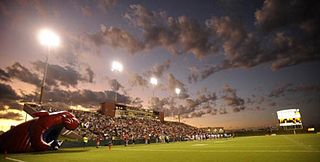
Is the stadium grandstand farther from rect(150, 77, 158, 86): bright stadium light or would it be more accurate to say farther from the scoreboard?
the scoreboard

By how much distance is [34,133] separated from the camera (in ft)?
65.2

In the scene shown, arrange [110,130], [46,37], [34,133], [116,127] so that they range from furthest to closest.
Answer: [116,127], [110,130], [46,37], [34,133]

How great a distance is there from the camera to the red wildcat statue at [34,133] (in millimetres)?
19781

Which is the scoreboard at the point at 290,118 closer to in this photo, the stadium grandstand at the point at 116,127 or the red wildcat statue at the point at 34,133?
the stadium grandstand at the point at 116,127

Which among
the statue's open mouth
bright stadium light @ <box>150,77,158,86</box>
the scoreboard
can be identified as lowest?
the statue's open mouth

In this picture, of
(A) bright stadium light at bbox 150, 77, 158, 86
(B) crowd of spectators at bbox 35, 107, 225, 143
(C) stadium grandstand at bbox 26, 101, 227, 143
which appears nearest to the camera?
(C) stadium grandstand at bbox 26, 101, 227, 143

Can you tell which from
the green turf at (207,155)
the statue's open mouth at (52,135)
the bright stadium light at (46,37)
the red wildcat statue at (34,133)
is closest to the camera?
the green turf at (207,155)

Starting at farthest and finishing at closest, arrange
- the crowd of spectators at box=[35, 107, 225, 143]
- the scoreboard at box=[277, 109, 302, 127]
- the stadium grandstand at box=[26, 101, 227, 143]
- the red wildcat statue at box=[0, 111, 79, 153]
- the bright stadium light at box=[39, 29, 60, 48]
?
the scoreboard at box=[277, 109, 302, 127] < the crowd of spectators at box=[35, 107, 225, 143] < the stadium grandstand at box=[26, 101, 227, 143] < the bright stadium light at box=[39, 29, 60, 48] < the red wildcat statue at box=[0, 111, 79, 153]

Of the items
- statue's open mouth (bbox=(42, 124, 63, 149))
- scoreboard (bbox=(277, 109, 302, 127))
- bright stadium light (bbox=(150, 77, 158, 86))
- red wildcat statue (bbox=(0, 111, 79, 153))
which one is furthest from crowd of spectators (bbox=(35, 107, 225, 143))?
scoreboard (bbox=(277, 109, 302, 127))

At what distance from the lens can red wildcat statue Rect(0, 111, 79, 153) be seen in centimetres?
1978

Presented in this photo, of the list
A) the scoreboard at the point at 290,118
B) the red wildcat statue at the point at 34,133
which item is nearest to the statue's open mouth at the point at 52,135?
the red wildcat statue at the point at 34,133

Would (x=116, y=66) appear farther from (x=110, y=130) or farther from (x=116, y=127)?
(x=116, y=127)

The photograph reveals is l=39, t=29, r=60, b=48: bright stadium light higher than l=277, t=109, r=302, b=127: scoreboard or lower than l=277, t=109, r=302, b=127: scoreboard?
higher

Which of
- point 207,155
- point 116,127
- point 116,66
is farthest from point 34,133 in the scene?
point 116,127
